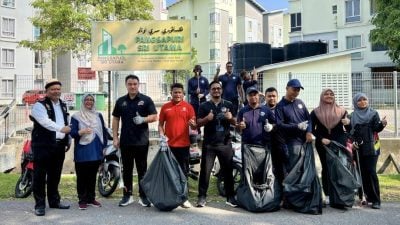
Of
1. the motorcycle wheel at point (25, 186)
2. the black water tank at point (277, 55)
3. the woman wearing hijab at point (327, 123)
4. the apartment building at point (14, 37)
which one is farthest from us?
the apartment building at point (14, 37)

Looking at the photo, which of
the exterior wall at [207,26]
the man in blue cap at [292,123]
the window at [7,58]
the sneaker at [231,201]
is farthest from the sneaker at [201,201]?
the exterior wall at [207,26]

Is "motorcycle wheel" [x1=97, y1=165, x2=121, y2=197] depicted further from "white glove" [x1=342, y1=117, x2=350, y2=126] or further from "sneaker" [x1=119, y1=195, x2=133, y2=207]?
"white glove" [x1=342, y1=117, x2=350, y2=126]

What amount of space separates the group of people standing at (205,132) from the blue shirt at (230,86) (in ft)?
11.0

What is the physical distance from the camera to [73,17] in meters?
31.7

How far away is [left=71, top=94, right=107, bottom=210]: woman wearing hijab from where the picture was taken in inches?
279

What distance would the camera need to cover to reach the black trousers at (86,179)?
7.19m

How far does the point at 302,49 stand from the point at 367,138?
26823 millimetres

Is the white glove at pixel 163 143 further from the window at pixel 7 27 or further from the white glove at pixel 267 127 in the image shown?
the window at pixel 7 27

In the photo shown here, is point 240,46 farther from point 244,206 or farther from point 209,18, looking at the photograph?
point 209,18

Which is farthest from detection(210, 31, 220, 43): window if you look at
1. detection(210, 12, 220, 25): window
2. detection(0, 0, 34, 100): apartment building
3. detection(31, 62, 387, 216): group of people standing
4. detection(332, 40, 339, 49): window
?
detection(31, 62, 387, 216): group of people standing

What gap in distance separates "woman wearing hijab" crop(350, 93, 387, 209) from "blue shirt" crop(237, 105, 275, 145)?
1.30m

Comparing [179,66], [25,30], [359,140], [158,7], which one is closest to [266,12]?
[158,7]

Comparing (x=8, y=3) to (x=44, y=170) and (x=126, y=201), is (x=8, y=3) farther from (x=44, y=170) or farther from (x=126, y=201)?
(x=126, y=201)

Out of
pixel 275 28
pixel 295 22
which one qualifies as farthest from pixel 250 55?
pixel 275 28
